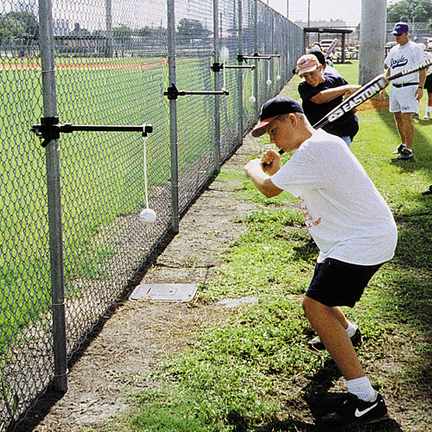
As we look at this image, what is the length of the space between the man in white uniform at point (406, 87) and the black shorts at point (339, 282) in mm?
6822

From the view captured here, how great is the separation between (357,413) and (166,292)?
206 centimetres

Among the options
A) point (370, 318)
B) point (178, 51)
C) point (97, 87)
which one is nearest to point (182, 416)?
point (370, 318)

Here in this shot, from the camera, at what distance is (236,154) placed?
10.5 m

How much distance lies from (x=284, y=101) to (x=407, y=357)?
69.8 inches

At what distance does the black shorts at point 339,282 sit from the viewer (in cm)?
298

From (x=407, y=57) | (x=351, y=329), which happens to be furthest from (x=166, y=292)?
(x=407, y=57)

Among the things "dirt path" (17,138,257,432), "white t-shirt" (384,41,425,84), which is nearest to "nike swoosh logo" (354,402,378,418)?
"dirt path" (17,138,257,432)

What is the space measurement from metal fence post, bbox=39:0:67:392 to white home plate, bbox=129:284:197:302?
131 cm

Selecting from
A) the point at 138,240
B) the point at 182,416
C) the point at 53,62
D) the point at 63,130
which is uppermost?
the point at 53,62

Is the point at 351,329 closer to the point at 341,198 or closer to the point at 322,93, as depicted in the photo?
the point at 341,198

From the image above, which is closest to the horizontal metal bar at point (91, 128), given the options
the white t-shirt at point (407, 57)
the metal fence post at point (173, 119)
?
the metal fence post at point (173, 119)

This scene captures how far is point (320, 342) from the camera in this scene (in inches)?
146

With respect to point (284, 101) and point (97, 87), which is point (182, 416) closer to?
point (284, 101)

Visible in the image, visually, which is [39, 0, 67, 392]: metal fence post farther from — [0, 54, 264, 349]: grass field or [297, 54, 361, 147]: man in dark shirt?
[297, 54, 361, 147]: man in dark shirt
